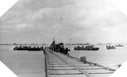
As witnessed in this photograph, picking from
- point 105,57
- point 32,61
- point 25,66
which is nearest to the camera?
point 25,66

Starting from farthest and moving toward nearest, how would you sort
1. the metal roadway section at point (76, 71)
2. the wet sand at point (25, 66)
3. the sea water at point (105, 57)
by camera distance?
the sea water at point (105, 57), the wet sand at point (25, 66), the metal roadway section at point (76, 71)

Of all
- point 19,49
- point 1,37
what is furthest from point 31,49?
point 1,37

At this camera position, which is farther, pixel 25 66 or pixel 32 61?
pixel 32 61

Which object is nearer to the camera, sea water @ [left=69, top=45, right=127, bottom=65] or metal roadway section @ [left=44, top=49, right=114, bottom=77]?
metal roadway section @ [left=44, top=49, right=114, bottom=77]

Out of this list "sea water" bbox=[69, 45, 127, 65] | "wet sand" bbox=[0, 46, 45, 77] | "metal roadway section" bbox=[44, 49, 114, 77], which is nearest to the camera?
"metal roadway section" bbox=[44, 49, 114, 77]

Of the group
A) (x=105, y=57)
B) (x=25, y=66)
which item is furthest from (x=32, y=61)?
(x=105, y=57)

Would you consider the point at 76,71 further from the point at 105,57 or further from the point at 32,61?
the point at 105,57

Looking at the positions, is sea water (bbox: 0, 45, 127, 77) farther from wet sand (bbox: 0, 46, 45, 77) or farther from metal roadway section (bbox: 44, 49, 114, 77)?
metal roadway section (bbox: 44, 49, 114, 77)

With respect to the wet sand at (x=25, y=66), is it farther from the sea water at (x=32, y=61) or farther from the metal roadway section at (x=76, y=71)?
the metal roadway section at (x=76, y=71)

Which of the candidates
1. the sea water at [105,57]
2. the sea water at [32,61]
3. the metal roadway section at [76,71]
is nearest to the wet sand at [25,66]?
the sea water at [32,61]

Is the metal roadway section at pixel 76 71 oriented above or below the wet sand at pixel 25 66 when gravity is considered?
above

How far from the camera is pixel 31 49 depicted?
3728 centimetres

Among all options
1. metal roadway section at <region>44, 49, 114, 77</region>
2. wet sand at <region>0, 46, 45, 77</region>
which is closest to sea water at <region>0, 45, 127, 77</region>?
wet sand at <region>0, 46, 45, 77</region>

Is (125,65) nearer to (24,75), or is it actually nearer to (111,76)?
(111,76)
